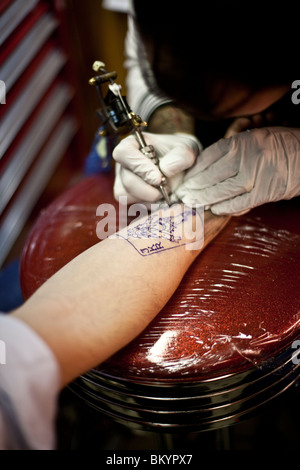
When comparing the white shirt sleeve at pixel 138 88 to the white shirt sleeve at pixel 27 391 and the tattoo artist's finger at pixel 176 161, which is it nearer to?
the tattoo artist's finger at pixel 176 161

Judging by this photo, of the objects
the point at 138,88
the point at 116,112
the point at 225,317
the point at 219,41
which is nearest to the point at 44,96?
the point at 138,88

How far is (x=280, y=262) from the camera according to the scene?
840mm

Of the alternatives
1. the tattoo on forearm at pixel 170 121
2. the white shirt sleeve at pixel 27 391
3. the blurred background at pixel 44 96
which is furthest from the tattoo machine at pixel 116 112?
the blurred background at pixel 44 96

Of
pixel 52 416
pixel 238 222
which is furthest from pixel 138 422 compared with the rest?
pixel 238 222

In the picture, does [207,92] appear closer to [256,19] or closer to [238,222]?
[256,19]

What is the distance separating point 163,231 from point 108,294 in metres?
0.22

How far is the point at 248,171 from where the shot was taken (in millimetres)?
881

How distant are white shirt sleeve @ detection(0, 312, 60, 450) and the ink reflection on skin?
1.03 ft

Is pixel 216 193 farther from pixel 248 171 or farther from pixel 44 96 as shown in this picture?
pixel 44 96

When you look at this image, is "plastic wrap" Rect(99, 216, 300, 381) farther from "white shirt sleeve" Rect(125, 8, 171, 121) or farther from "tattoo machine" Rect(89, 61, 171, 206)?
"white shirt sleeve" Rect(125, 8, 171, 121)

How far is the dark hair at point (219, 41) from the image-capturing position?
0.62 metres

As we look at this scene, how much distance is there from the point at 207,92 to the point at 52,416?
0.64m

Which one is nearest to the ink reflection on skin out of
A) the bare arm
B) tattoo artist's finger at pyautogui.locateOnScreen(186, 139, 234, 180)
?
the bare arm

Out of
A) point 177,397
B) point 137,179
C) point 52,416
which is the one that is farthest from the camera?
point 137,179
